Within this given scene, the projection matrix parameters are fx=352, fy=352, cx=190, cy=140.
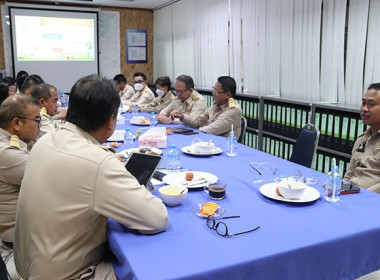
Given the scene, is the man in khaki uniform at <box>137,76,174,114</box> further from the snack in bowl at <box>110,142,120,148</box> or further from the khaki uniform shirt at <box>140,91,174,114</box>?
the snack in bowl at <box>110,142,120,148</box>

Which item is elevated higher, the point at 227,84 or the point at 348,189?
the point at 227,84

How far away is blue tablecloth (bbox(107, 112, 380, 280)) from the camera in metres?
1.10

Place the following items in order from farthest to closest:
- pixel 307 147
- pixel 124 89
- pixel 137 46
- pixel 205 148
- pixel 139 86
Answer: pixel 137 46 → pixel 124 89 → pixel 139 86 → pixel 307 147 → pixel 205 148

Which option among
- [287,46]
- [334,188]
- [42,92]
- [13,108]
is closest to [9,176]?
[13,108]

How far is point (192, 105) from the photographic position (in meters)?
4.15

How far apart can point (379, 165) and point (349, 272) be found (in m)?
1.00

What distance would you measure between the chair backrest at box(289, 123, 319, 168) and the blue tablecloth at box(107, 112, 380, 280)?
2.90 ft

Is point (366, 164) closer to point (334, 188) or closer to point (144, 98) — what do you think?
point (334, 188)

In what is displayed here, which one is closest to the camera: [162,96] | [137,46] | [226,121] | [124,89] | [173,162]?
[173,162]

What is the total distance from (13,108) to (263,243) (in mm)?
1567

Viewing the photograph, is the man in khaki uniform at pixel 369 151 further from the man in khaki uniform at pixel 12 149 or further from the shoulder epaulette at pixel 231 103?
the man in khaki uniform at pixel 12 149

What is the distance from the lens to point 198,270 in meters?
1.06

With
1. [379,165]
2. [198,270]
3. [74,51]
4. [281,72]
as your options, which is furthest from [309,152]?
[74,51]

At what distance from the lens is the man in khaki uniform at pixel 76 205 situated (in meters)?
1.21
